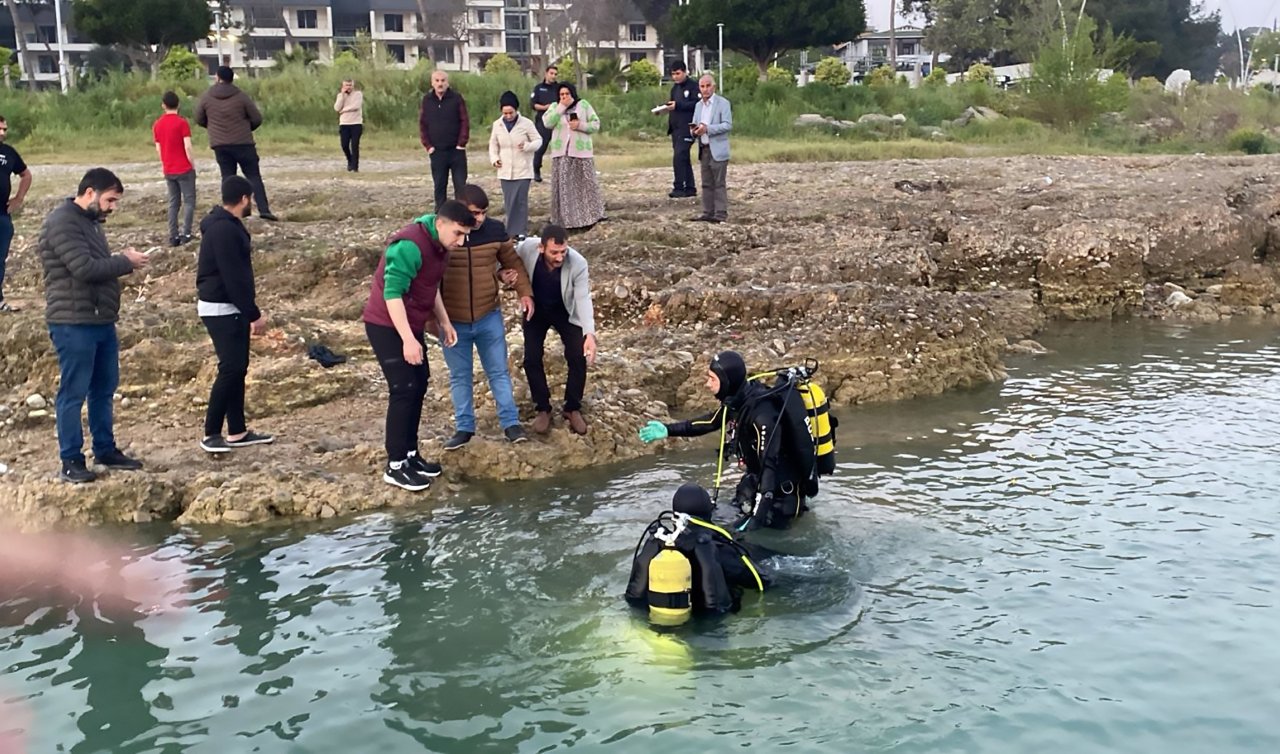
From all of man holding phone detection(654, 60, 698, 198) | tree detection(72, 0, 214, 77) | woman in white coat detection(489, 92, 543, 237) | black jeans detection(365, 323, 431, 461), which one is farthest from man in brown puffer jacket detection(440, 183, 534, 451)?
tree detection(72, 0, 214, 77)

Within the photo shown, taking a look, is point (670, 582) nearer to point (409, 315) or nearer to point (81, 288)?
point (409, 315)

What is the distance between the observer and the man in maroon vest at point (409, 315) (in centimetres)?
730

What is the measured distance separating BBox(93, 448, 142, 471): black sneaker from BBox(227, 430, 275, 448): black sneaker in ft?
2.13

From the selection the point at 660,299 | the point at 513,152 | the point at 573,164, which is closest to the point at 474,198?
the point at 660,299

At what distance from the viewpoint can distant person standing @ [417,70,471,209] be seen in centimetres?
1321

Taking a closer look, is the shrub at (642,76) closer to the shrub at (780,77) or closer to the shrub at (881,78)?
the shrub at (780,77)

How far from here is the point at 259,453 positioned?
325 inches

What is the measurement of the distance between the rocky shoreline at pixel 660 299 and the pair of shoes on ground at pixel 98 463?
0.09m

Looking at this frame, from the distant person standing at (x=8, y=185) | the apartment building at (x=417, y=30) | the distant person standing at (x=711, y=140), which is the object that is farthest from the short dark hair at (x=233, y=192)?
the apartment building at (x=417, y=30)

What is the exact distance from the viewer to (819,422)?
6.91 m

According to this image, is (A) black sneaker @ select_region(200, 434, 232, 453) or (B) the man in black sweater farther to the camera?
(A) black sneaker @ select_region(200, 434, 232, 453)

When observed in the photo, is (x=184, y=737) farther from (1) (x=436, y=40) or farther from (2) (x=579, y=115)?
(1) (x=436, y=40)

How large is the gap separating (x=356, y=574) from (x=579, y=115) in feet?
24.2

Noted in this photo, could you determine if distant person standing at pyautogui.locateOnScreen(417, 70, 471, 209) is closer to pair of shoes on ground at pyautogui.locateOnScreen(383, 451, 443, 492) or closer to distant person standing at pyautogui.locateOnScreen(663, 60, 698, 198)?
distant person standing at pyautogui.locateOnScreen(663, 60, 698, 198)
